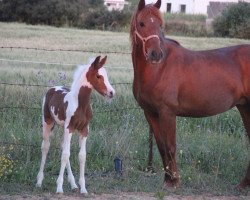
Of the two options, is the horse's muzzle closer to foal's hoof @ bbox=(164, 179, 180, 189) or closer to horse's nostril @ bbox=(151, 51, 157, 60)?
horse's nostril @ bbox=(151, 51, 157, 60)

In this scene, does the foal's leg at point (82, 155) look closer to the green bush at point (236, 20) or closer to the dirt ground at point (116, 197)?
the dirt ground at point (116, 197)

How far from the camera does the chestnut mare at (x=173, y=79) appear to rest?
6.09 m

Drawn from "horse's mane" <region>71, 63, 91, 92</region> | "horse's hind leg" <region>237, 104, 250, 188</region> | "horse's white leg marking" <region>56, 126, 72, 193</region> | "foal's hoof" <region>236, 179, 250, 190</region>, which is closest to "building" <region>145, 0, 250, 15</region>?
"horse's hind leg" <region>237, 104, 250, 188</region>

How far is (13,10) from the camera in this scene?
39969mm

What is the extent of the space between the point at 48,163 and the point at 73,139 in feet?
2.05

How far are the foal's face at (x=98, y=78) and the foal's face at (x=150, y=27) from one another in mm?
485

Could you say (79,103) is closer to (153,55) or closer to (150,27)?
(153,55)

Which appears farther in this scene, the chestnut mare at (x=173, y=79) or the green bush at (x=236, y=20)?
the green bush at (x=236, y=20)

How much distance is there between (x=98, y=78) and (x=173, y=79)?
2.60 feet

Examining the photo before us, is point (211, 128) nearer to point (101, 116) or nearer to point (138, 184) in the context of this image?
point (101, 116)

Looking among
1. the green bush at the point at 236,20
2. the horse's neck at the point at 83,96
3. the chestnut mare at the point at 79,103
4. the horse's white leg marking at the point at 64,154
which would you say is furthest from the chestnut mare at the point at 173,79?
the green bush at the point at 236,20

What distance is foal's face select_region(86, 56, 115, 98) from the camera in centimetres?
594

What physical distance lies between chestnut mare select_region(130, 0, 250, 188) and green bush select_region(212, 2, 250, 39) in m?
30.3

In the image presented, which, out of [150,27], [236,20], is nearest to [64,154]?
[150,27]
